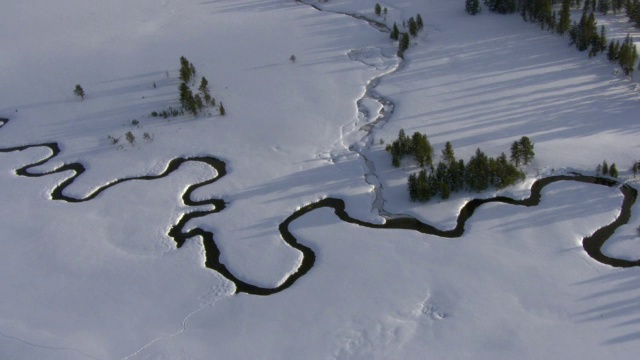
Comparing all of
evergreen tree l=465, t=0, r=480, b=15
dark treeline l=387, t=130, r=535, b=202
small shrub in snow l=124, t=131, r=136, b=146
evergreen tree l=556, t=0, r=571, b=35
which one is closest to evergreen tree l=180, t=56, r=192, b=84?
small shrub in snow l=124, t=131, r=136, b=146

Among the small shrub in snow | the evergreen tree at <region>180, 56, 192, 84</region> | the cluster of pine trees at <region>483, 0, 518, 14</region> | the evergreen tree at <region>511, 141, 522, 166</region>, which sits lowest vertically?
the evergreen tree at <region>511, 141, 522, 166</region>

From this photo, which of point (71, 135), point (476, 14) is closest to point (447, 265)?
point (71, 135)

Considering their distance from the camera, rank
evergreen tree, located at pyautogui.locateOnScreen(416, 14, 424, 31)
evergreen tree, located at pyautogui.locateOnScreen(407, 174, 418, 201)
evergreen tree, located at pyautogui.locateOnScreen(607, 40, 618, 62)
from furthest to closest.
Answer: evergreen tree, located at pyautogui.locateOnScreen(416, 14, 424, 31) → evergreen tree, located at pyautogui.locateOnScreen(607, 40, 618, 62) → evergreen tree, located at pyautogui.locateOnScreen(407, 174, 418, 201)

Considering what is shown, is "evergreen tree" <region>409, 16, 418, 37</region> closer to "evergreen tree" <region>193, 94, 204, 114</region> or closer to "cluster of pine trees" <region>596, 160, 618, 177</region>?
"evergreen tree" <region>193, 94, 204, 114</region>

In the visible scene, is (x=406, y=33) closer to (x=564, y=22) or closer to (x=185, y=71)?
(x=564, y=22)

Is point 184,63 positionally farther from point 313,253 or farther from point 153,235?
point 313,253

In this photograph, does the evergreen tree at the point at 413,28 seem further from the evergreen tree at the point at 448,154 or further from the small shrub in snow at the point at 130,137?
the small shrub in snow at the point at 130,137

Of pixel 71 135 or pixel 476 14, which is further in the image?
pixel 476 14
